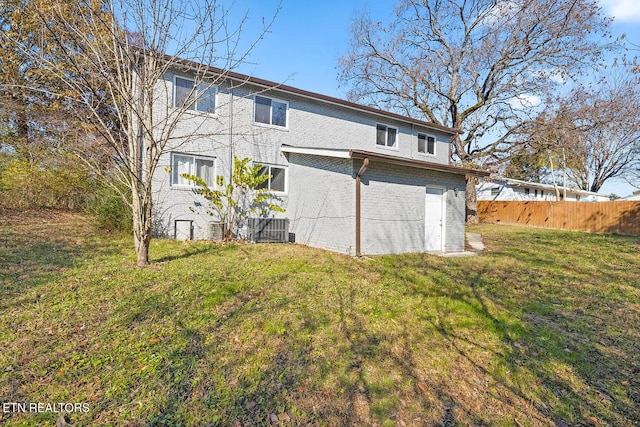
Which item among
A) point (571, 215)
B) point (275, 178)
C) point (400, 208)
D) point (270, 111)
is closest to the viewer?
point (400, 208)

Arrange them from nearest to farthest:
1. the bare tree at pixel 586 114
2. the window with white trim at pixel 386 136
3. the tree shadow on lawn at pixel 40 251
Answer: the tree shadow on lawn at pixel 40 251, the window with white trim at pixel 386 136, the bare tree at pixel 586 114

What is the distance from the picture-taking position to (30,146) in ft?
41.8

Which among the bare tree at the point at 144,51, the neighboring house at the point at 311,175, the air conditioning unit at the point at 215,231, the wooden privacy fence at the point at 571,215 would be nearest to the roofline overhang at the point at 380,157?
the neighboring house at the point at 311,175

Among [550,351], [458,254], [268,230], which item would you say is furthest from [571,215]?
[550,351]

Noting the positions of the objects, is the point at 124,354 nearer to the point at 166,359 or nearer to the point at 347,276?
the point at 166,359

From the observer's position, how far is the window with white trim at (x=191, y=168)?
415 inches

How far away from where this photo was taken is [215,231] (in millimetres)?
10828

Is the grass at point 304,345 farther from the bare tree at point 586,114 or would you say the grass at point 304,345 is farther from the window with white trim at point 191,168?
the bare tree at point 586,114

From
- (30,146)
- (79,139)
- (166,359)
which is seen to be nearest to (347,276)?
(166,359)

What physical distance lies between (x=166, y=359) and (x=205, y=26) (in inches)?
250

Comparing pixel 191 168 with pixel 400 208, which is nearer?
pixel 400 208

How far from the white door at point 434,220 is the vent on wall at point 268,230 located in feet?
16.1

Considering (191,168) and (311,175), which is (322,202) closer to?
(311,175)

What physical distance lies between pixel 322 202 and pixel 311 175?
1.28 meters
